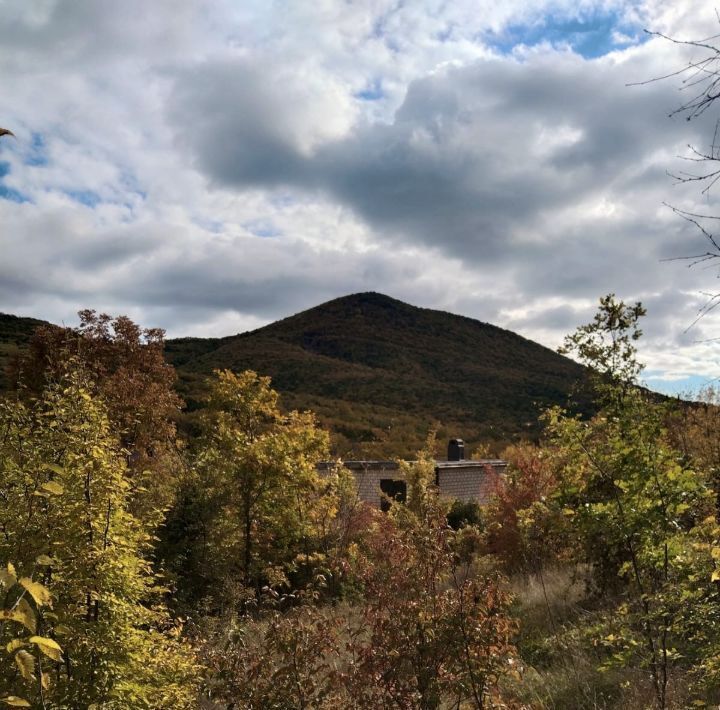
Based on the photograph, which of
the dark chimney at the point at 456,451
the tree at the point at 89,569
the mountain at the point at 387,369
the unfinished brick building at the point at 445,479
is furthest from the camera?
the mountain at the point at 387,369

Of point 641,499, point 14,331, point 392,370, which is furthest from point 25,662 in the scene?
point 392,370

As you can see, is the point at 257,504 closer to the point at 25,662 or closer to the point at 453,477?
the point at 25,662

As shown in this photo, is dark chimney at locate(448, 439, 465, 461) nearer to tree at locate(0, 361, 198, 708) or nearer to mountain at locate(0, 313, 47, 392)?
tree at locate(0, 361, 198, 708)

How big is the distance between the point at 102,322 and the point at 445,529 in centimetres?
1883

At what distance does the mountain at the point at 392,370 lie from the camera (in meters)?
48.5

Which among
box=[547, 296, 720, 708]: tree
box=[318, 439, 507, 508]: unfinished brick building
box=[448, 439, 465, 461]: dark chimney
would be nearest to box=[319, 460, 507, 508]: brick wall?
box=[318, 439, 507, 508]: unfinished brick building

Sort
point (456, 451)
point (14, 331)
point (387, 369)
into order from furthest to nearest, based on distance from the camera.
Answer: point (387, 369), point (14, 331), point (456, 451)

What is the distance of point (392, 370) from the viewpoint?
254ft

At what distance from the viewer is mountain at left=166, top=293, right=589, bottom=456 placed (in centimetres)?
4850

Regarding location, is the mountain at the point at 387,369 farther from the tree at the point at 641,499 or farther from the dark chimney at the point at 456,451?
the tree at the point at 641,499

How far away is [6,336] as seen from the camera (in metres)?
49.8

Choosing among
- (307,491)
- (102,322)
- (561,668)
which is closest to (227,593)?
(307,491)

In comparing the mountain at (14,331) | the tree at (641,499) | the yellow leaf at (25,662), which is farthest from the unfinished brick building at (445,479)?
the mountain at (14,331)

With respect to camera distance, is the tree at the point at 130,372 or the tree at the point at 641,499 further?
the tree at the point at 130,372
